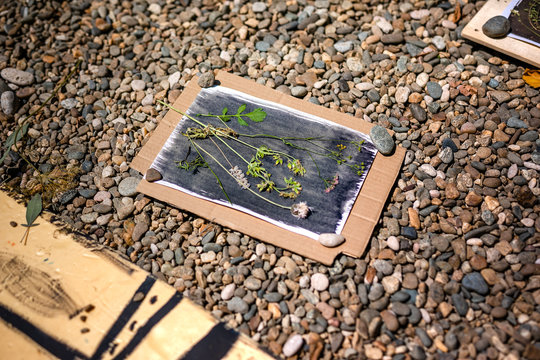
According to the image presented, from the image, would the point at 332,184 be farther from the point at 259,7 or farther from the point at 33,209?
the point at 33,209

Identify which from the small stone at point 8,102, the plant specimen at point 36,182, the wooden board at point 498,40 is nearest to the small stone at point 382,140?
the wooden board at point 498,40

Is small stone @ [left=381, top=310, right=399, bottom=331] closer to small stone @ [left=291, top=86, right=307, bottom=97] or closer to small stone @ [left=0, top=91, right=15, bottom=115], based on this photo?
small stone @ [left=291, top=86, right=307, bottom=97]

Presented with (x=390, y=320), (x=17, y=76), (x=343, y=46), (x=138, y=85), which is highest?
(x=343, y=46)

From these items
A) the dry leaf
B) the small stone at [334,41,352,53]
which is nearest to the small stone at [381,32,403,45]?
the small stone at [334,41,352,53]

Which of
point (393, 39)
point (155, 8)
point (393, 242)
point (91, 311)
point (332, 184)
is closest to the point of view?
point (91, 311)

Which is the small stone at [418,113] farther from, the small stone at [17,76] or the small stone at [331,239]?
the small stone at [17,76]

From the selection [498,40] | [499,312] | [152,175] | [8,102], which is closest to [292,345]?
[499,312]

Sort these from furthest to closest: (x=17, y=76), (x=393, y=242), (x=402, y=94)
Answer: (x=17, y=76)
(x=402, y=94)
(x=393, y=242)
